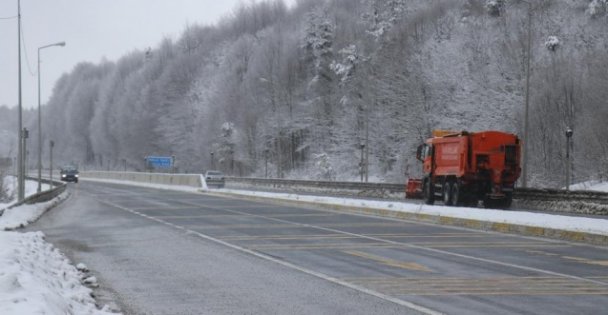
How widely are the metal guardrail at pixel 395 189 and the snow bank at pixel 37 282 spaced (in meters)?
22.6

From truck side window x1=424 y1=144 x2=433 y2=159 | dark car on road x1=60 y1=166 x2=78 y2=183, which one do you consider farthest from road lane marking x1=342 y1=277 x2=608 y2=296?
dark car on road x1=60 y1=166 x2=78 y2=183

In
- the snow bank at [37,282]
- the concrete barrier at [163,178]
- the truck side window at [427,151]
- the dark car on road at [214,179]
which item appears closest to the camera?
the snow bank at [37,282]

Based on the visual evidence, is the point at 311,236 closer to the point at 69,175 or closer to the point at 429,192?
the point at 429,192

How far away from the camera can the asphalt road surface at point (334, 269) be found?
31.7 feet

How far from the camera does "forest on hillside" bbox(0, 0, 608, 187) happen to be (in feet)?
179

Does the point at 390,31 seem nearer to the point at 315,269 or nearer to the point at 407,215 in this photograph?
the point at 407,215

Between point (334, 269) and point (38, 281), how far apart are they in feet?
16.6

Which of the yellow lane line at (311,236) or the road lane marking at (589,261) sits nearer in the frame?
the road lane marking at (589,261)

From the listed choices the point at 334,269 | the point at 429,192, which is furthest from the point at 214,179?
the point at 334,269

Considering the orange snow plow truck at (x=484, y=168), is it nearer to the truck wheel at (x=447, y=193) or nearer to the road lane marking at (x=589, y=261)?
the truck wheel at (x=447, y=193)

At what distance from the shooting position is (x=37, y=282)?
9.23 m

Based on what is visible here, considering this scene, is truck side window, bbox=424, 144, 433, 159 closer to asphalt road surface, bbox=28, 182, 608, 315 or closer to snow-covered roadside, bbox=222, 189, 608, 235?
snow-covered roadside, bbox=222, 189, 608, 235

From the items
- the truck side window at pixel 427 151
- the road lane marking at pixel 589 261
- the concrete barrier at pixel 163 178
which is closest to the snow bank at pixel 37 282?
the road lane marking at pixel 589 261

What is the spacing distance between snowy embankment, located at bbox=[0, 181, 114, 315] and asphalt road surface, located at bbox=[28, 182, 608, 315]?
461mm
